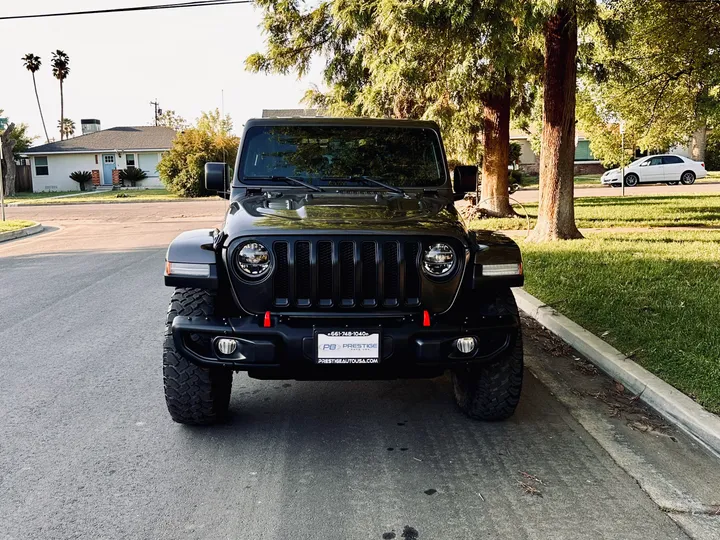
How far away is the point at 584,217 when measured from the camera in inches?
657

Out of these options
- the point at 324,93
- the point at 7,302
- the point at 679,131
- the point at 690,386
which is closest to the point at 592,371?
the point at 690,386

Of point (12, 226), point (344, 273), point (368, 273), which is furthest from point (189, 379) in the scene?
point (12, 226)

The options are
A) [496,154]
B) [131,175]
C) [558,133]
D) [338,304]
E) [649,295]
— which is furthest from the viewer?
[131,175]

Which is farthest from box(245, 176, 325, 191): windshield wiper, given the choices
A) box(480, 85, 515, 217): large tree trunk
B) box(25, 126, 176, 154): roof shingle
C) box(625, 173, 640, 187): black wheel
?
box(25, 126, 176, 154): roof shingle

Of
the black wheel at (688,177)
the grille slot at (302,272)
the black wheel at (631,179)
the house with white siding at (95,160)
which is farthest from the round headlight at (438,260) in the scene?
the house with white siding at (95,160)

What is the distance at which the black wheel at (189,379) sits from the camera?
3.94 m

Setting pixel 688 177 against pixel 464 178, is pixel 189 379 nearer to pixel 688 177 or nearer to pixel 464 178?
pixel 464 178

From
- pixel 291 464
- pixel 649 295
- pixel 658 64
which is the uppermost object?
pixel 658 64

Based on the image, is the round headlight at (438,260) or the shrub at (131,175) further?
the shrub at (131,175)

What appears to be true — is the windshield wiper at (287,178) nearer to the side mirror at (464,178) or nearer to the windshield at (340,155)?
the windshield at (340,155)

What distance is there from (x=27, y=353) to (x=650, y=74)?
13.8m

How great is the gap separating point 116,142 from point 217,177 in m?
46.6

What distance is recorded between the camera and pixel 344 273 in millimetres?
3842

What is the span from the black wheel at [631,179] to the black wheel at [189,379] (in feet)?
109
